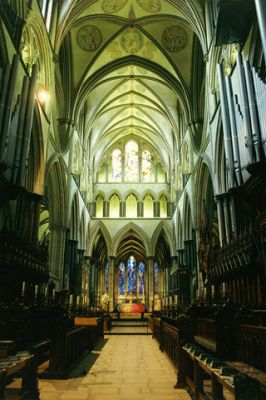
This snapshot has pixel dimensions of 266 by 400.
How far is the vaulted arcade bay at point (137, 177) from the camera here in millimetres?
6051

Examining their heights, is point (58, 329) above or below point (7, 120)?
below

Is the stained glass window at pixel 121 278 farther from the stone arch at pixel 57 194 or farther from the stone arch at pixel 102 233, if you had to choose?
the stone arch at pixel 57 194

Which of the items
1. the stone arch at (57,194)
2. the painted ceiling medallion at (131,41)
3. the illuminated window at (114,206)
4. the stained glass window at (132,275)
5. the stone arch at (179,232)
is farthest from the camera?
the stained glass window at (132,275)

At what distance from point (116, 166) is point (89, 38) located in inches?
524

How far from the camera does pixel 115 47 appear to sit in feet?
67.9

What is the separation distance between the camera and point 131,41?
67.4 feet

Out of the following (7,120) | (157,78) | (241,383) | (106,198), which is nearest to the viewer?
(241,383)

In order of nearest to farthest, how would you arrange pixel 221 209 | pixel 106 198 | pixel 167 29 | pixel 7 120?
pixel 7 120, pixel 221 209, pixel 167 29, pixel 106 198

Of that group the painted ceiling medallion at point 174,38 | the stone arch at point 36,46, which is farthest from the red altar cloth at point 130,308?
the stone arch at point 36,46

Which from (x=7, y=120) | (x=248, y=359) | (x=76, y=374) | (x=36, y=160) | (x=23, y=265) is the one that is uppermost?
(x=36, y=160)

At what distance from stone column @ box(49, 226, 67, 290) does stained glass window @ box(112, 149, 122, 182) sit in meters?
14.1

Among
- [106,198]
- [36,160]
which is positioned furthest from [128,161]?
[36,160]

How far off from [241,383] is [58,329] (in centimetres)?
433

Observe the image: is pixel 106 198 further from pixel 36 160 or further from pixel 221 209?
pixel 221 209
